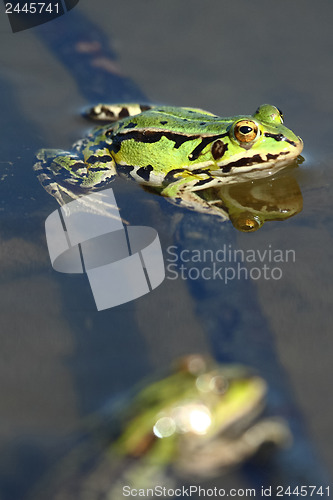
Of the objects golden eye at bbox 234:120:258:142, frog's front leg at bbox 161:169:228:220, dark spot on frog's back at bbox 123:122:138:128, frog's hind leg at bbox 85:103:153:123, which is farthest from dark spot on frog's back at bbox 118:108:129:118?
golden eye at bbox 234:120:258:142

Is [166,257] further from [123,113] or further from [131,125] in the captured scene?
[123,113]

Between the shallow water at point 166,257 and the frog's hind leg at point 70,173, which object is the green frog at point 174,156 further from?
the shallow water at point 166,257

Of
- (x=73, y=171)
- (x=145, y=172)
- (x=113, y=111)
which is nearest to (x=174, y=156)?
(x=145, y=172)

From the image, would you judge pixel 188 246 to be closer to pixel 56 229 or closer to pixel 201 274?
pixel 201 274

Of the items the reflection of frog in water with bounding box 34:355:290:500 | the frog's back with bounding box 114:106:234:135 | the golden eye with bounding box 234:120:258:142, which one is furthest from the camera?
the frog's back with bounding box 114:106:234:135

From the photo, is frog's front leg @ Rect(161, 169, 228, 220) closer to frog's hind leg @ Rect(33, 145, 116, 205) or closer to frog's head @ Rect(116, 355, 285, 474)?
frog's hind leg @ Rect(33, 145, 116, 205)

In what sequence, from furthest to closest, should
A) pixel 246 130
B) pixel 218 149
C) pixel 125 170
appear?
pixel 125 170 → pixel 218 149 → pixel 246 130

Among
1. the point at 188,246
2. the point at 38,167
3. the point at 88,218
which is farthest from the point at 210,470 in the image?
the point at 38,167
